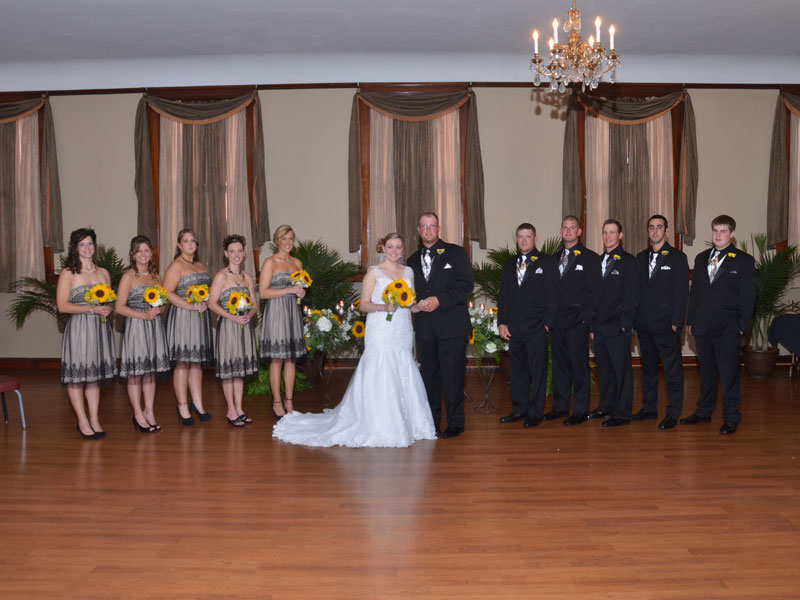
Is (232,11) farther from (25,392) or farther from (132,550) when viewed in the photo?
(132,550)

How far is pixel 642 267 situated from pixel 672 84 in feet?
15.1

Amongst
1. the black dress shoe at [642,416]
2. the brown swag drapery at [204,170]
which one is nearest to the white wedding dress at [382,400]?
the black dress shoe at [642,416]

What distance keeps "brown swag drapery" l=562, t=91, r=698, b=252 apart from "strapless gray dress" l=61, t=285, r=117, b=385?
629 cm

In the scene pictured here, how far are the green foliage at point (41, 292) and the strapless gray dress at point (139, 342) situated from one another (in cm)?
347

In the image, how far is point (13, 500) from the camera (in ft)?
13.9

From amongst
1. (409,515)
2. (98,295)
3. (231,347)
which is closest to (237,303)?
(231,347)

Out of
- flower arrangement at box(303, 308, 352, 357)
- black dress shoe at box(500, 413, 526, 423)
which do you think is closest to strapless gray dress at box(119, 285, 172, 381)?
flower arrangement at box(303, 308, 352, 357)

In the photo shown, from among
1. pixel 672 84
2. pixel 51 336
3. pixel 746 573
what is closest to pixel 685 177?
pixel 672 84

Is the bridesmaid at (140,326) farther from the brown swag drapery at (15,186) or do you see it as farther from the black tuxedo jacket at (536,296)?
the brown swag drapery at (15,186)

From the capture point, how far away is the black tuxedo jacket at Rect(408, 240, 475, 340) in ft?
18.5

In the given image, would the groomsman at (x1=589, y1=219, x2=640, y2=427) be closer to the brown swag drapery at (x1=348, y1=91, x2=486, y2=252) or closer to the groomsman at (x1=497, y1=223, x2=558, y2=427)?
the groomsman at (x1=497, y1=223, x2=558, y2=427)

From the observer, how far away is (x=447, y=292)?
570 cm

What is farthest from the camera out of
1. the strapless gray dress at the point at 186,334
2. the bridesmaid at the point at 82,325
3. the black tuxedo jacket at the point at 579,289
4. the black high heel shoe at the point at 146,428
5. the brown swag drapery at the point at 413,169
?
the brown swag drapery at the point at 413,169

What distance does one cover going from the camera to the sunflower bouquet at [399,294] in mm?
5391
